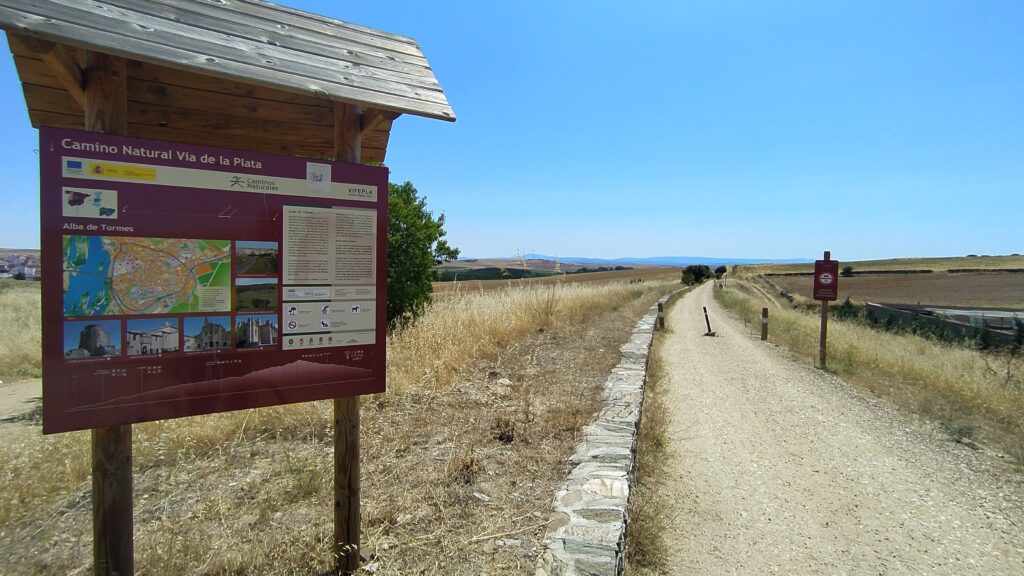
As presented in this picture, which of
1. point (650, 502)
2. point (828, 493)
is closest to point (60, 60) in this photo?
point (650, 502)

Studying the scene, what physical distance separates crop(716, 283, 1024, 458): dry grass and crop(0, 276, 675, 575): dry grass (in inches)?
192

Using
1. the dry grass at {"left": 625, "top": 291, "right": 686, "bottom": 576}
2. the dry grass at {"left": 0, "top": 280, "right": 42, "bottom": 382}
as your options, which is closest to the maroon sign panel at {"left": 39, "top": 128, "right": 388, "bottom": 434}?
the dry grass at {"left": 625, "top": 291, "right": 686, "bottom": 576}

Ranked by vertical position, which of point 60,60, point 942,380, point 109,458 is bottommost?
point 942,380

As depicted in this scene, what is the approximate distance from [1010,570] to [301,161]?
16.4 feet

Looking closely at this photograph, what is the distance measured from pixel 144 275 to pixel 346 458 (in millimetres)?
1248

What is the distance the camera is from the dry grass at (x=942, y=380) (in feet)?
21.1

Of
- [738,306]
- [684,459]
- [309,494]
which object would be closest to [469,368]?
[684,459]

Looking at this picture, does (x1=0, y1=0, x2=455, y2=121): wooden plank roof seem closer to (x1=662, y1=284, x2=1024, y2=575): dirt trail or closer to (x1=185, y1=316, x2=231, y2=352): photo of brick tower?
(x1=185, y1=316, x2=231, y2=352): photo of brick tower

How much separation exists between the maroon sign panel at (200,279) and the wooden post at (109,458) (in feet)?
0.58

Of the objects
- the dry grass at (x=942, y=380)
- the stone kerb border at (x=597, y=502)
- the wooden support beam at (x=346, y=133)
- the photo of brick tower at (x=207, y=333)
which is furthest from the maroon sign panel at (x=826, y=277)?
the photo of brick tower at (x=207, y=333)

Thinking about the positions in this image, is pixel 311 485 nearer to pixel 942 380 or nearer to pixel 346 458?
pixel 346 458

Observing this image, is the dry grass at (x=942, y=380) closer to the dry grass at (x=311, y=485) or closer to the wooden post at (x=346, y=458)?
the dry grass at (x=311, y=485)

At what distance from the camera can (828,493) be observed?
452 cm

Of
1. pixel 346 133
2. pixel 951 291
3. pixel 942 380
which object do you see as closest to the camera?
pixel 346 133
